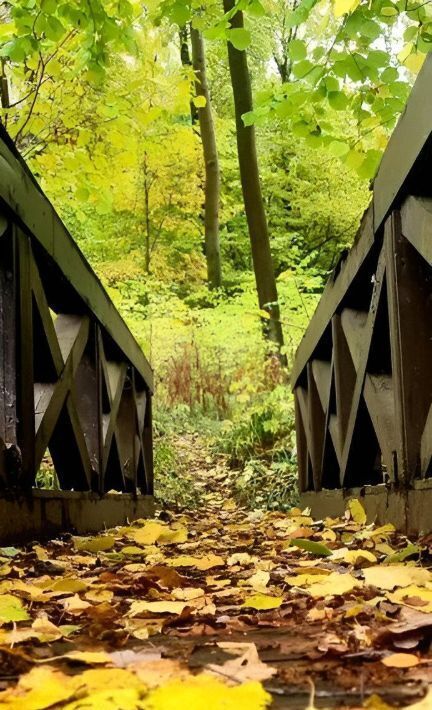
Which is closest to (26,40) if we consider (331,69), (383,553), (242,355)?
(331,69)

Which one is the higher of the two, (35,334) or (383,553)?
(35,334)

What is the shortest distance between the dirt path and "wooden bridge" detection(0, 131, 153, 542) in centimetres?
41

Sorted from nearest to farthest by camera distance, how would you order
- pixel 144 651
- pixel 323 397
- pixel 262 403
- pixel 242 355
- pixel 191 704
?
pixel 191 704
pixel 144 651
pixel 323 397
pixel 262 403
pixel 242 355

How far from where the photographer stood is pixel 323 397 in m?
4.38

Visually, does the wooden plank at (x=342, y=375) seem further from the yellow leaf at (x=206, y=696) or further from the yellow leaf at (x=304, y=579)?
the yellow leaf at (x=206, y=696)

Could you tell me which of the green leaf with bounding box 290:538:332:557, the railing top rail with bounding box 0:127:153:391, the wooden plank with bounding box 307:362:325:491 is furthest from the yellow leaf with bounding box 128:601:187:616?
the wooden plank with bounding box 307:362:325:491

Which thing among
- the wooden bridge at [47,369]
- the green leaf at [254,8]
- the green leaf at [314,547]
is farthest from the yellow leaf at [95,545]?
the green leaf at [254,8]

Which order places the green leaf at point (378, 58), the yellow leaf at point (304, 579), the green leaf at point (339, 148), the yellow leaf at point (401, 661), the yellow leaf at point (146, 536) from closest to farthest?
the yellow leaf at point (401, 661)
the yellow leaf at point (304, 579)
the yellow leaf at point (146, 536)
the green leaf at point (378, 58)
the green leaf at point (339, 148)

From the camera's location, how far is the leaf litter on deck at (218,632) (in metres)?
0.84

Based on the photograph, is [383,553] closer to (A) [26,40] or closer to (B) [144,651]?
(B) [144,651]

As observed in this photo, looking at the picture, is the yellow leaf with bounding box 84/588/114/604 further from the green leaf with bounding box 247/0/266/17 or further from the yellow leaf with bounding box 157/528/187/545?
the green leaf with bounding box 247/0/266/17

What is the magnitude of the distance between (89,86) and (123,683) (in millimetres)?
6155

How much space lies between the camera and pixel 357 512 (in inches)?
124

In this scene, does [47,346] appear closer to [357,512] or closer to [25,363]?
[25,363]
